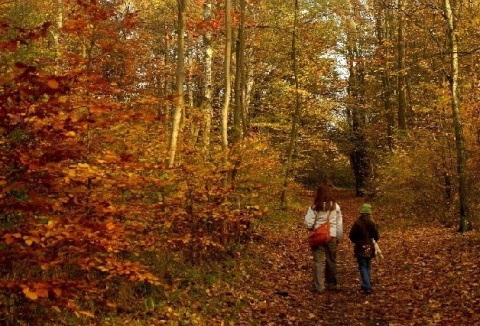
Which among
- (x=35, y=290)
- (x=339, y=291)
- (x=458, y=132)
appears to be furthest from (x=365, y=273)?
(x=35, y=290)

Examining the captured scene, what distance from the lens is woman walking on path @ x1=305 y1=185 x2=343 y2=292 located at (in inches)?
380

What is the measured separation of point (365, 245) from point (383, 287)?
39.0 inches

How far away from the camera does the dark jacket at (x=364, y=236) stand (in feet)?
31.6

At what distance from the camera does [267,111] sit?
25.8 m

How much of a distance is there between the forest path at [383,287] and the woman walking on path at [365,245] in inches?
12.4

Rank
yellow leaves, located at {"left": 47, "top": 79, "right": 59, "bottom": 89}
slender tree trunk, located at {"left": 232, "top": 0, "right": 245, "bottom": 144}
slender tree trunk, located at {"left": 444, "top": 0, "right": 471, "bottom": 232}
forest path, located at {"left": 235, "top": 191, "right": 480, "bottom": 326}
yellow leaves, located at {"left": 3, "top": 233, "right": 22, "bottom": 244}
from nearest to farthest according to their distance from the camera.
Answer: yellow leaves, located at {"left": 47, "top": 79, "right": 59, "bottom": 89}
yellow leaves, located at {"left": 3, "top": 233, "right": 22, "bottom": 244}
forest path, located at {"left": 235, "top": 191, "right": 480, "bottom": 326}
slender tree trunk, located at {"left": 232, "top": 0, "right": 245, "bottom": 144}
slender tree trunk, located at {"left": 444, "top": 0, "right": 471, "bottom": 232}

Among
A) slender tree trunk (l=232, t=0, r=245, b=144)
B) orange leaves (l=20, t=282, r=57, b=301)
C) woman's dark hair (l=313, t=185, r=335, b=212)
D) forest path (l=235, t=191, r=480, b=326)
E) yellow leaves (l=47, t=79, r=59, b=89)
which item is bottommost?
forest path (l=235, t=191, r=480, b=326)

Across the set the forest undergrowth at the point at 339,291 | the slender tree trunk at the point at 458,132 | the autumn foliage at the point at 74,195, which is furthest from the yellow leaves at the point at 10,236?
the slender tree trunk at the point at 458,132

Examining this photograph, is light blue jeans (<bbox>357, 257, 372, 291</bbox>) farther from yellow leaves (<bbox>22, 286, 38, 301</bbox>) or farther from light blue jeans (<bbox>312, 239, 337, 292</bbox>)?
yellow leaves (<bbox>22, 286, 38, 301</bbox>)

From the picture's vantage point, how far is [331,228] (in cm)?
966

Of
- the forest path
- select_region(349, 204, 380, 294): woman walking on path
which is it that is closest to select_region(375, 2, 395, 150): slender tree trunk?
the forest path

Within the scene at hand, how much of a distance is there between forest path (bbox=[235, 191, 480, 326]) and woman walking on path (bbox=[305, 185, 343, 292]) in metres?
0.31

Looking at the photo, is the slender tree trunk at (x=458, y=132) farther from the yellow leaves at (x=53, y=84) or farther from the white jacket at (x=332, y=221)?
the yellow leaves at (x=53, y=84)

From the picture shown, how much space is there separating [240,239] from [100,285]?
5.38 meters
